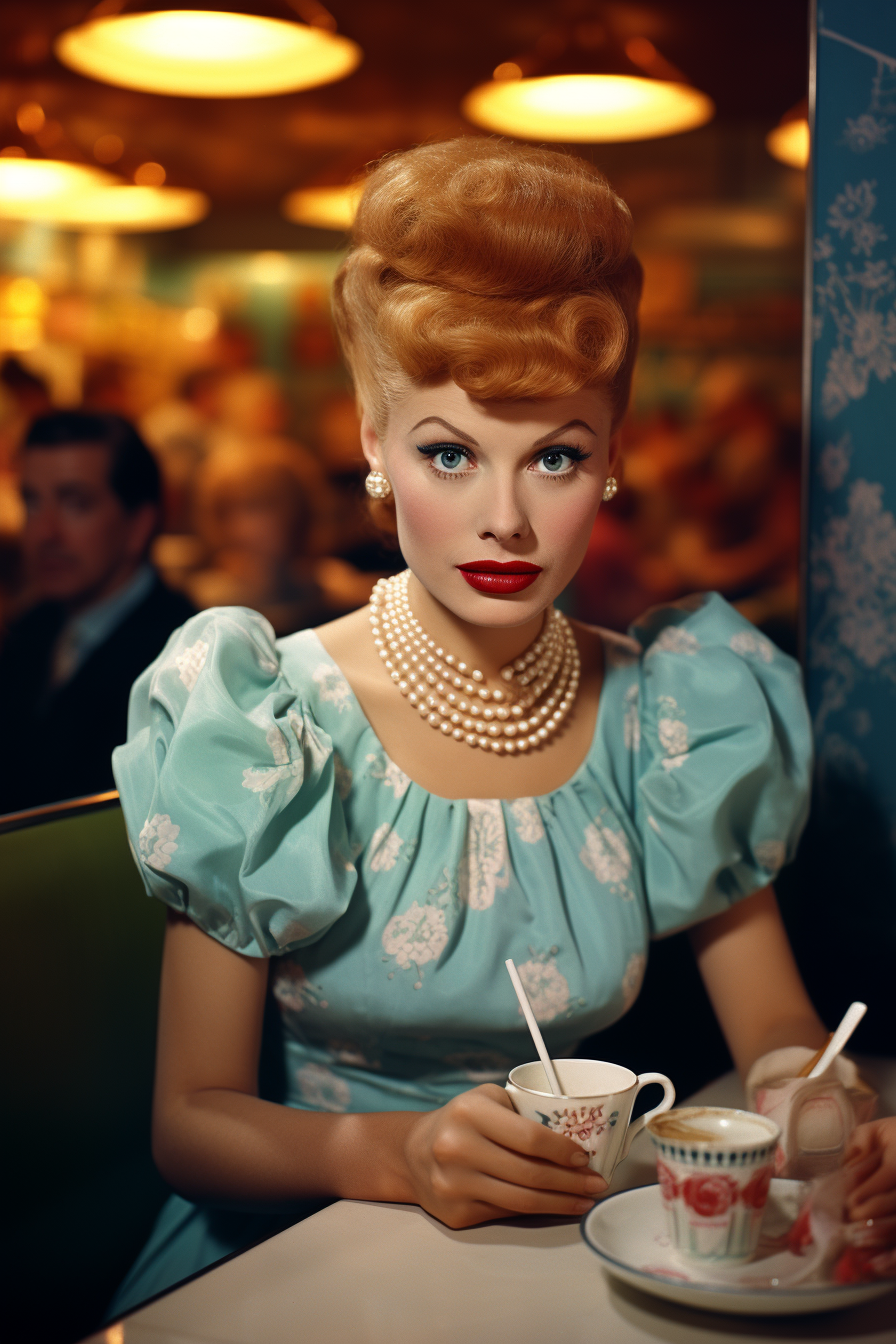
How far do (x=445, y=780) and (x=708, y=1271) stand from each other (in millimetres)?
525

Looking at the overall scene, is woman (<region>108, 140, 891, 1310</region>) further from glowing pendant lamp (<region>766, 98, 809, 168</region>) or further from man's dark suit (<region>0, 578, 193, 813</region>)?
glowing pendant lamp (<region>766, 98, 809, 168</region>)

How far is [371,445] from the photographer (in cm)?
119

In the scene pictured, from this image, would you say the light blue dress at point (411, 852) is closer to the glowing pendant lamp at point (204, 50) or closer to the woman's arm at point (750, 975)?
the woman's arm at point (750, 975)

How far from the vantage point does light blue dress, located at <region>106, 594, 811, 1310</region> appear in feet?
3.28

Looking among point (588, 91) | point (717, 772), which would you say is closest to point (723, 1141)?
point (717, 772)

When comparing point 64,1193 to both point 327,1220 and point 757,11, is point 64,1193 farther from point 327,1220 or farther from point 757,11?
point 757,11

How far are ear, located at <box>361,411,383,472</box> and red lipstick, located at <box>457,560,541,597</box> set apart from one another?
176 mm

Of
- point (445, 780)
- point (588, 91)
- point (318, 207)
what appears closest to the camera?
point (445, 780)

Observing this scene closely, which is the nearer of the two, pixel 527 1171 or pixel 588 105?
pixel 527 1171

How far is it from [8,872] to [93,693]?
1.58m

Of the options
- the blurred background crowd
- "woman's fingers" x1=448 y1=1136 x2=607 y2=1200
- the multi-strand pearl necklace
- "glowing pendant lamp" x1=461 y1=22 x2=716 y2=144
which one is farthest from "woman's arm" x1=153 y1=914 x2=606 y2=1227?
the blurred background crowd

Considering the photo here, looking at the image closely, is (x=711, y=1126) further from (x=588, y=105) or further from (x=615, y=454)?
(x=588, y=105)

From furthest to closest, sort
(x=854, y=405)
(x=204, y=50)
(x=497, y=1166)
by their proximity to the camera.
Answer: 1. (x=204, y=50)
2. (x=854, y=405)
3. (x=497, y=1166)

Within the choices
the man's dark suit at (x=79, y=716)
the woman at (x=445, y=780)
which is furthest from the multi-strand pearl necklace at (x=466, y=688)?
the man's dark suit at (x=79, y=716)
